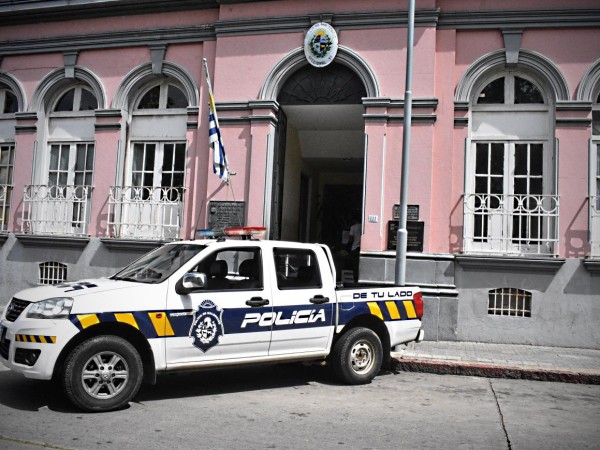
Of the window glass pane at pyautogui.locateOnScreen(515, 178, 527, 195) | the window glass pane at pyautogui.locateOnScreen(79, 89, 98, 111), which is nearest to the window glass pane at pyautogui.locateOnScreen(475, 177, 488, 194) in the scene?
the window glass pane at pyautogui.locateOnScreen(515, 178, 527, 195)

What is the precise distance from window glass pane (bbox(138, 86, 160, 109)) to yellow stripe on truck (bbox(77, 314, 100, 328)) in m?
8.10

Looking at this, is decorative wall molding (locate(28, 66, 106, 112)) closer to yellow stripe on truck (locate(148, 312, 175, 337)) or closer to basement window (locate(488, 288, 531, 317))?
yellow stripe on truck (locate(148, 312, 175, 337))

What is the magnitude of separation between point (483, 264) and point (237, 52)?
21.4ft

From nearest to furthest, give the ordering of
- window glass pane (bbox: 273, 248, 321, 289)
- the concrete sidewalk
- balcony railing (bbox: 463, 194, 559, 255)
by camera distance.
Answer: window glass pane (bbox: 273, 248, 321, 289) → the concrete sidewalk → balcony railing (bbox: 463, 194, 559, 255)

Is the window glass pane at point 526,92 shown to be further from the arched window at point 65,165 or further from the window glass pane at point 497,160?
the arched window at point 65,165

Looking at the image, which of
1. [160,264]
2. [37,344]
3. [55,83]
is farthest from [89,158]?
[37,344]

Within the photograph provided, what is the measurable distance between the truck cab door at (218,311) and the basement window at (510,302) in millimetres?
5456

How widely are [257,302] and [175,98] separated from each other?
24.9ft

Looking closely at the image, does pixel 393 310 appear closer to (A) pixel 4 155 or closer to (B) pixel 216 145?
(B) pixel 216 145

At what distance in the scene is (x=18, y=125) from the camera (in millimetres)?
13242

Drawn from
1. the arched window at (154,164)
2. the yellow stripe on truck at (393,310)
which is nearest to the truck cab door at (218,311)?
the yellow stripe on truck at (393,310)

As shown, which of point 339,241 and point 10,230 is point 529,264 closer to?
point 339,241

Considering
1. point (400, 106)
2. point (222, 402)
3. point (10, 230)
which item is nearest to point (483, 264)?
point (400, 106)

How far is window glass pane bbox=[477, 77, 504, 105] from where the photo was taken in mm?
10969
